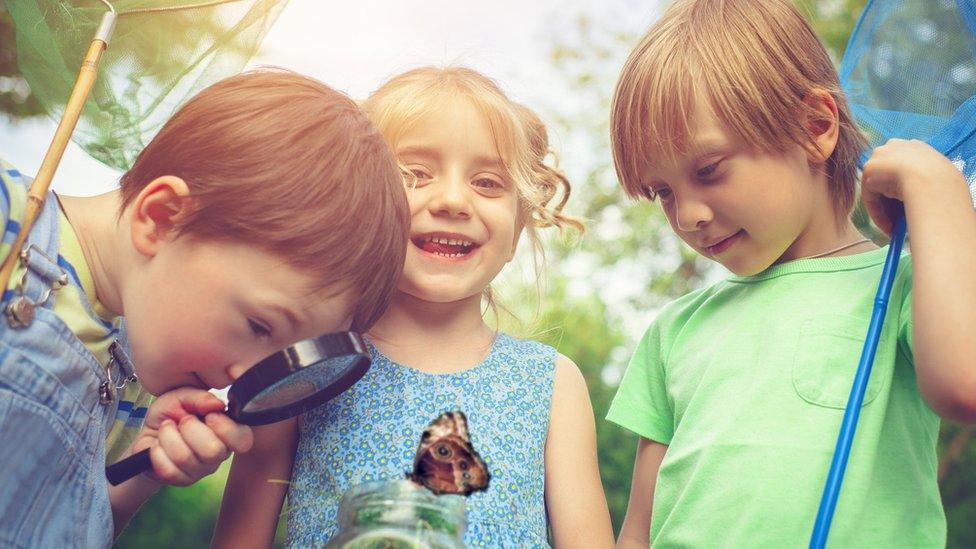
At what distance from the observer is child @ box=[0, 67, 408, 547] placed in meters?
1.47

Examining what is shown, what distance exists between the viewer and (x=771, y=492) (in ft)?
5.38

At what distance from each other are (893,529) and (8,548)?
1484mm

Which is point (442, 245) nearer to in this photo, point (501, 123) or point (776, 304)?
point (501, 123)

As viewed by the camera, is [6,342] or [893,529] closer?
[6,342]

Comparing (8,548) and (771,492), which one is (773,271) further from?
(8,548)

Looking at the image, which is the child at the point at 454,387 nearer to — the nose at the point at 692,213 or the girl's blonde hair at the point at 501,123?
the girl's blonde hair at the point at 501,123

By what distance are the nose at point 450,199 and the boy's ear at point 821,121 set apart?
2.37 ft

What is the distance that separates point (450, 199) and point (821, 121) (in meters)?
0.80

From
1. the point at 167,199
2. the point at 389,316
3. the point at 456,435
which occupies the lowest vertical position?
the point at 456,435

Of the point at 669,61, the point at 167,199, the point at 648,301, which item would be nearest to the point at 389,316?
the point at 167,199

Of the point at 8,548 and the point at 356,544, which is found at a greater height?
the point at 356,544

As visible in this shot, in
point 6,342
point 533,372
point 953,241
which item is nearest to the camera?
point 6,342

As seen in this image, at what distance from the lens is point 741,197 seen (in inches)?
69.4

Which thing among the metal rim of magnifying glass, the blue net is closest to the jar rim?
the metal rim of magnifying glass
